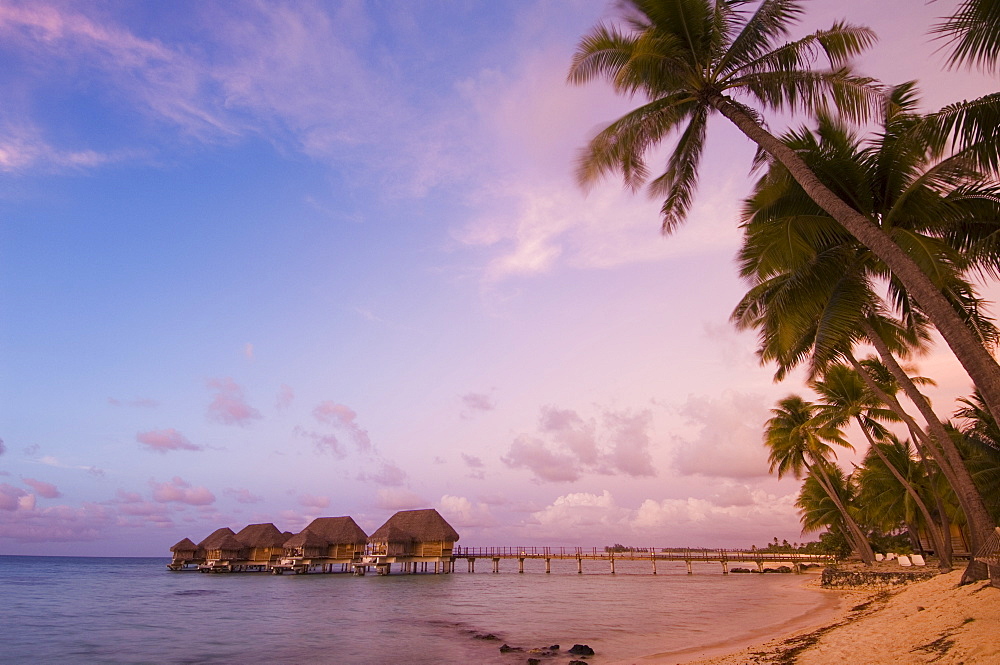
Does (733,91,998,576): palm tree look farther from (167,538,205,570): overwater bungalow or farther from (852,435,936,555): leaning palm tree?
(167,538,205,570): overwater bungalow

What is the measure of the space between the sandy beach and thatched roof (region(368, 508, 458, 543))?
35289mm

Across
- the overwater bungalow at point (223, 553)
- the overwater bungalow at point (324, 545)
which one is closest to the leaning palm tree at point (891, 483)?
the overwater bungalow at point (324, 545)

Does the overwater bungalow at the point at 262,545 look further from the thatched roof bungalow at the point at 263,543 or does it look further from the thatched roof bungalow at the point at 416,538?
the thatched roof bungalow at the point at 416,538

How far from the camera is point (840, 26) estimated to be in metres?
8.27

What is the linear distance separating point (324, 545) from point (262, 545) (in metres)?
6.38

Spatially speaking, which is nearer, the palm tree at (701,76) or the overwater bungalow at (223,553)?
the palm tree at (701,76)

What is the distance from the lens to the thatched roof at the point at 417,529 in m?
45.8

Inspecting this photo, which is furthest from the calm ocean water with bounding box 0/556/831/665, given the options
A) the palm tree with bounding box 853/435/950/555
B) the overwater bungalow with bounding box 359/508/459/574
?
the overwater bungalow with bounding box 359/508/459/574

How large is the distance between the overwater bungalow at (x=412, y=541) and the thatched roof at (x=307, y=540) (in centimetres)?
394

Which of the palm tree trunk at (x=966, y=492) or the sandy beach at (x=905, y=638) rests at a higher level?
the palm tree trunk at (x=966, y=492)

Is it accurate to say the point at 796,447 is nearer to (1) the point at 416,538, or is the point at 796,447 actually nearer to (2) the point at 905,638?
(2) the point at 905,638

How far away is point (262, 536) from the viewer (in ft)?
166

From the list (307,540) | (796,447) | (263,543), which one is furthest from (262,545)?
(796,447)

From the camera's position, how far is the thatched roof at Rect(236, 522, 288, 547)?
1978 inches
